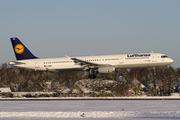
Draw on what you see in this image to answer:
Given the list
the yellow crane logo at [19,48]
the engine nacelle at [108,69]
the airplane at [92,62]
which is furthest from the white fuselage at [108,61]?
the yellow crane logo at [19,48]

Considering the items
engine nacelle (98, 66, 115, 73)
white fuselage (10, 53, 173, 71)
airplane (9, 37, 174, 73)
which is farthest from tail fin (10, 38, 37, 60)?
engine nacelle (98, 66, 115, 73)

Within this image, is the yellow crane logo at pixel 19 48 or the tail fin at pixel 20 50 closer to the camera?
the tail fin at pixel 20 50

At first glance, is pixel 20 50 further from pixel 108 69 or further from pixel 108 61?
pixel 108 69

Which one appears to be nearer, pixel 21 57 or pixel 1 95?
pixel 21 57

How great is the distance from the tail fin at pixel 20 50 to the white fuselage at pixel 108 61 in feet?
5.57

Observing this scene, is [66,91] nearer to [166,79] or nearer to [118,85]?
[118,85]

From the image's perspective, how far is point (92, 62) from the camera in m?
46.3

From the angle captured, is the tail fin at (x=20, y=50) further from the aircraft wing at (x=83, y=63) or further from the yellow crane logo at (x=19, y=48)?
the aircraft wing at (x=83, y=63)

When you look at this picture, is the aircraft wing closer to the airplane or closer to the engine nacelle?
the airplane

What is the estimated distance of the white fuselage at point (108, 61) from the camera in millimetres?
44062

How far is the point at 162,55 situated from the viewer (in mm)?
44594

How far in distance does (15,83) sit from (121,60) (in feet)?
174

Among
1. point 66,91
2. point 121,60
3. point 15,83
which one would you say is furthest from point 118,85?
point 15,83

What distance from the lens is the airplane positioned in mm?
44094
